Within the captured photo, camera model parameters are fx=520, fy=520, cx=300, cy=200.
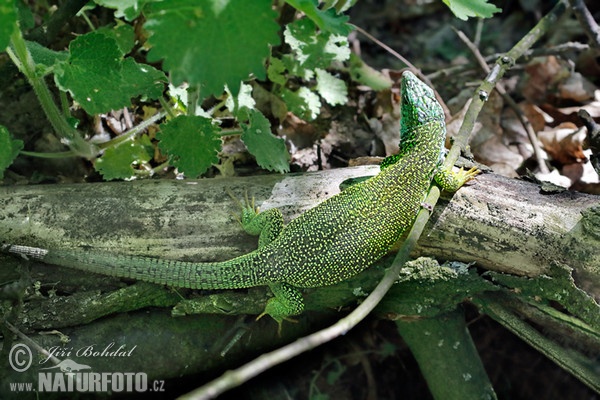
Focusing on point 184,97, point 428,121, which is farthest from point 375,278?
point 184,97

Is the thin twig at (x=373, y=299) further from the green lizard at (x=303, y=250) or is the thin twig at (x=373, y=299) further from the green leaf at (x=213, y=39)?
the green leaf at (x=213, y=39)

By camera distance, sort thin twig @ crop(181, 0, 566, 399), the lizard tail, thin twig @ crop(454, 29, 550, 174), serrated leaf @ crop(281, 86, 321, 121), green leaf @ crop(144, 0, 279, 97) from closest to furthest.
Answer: thin twig @ crop(181, 0, 566, 399) < green leaf @ crop(144, 0, 279, 97) < the lizard tail < serrated leaf @ crop(281, 86, 321, 121) < thin twig @ crop(454, 29, 550, 174)

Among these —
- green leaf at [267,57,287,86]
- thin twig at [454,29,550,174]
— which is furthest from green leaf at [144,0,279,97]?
thin twig at [454,29,550,174]

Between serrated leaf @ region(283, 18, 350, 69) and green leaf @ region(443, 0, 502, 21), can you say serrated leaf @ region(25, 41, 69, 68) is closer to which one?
serrated leaf @ region(283, 18, 350, 69)

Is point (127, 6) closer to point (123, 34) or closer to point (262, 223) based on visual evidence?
point (123, 34)

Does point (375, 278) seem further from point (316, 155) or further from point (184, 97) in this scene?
point (184, 97)

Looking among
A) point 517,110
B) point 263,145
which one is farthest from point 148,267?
point 517,110
